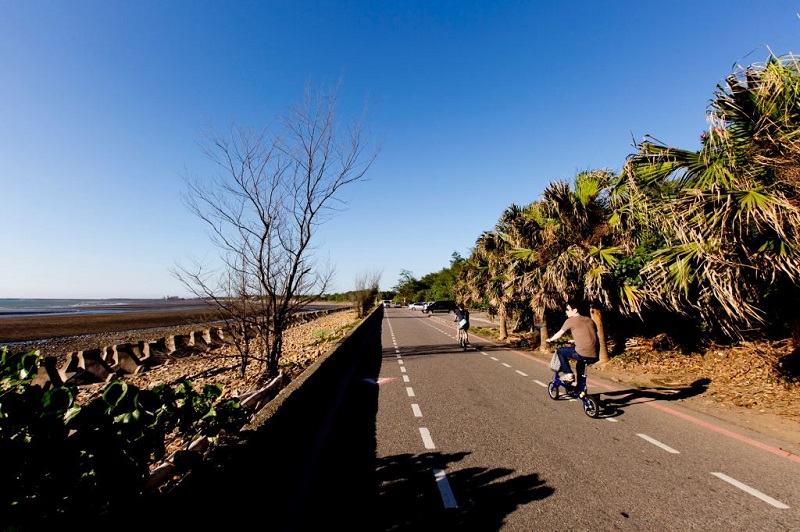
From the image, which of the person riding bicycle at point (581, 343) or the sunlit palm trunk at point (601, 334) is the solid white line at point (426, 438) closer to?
the person riding bicycle at point (581, 343)

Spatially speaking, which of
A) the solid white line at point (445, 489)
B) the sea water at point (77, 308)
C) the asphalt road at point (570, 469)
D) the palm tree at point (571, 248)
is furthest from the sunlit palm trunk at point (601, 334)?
the sea water at point (77, 308)

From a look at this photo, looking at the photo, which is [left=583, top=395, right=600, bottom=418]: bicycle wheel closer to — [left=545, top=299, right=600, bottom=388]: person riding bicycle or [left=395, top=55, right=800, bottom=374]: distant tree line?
[left=545, top=299, right=600, bottom=388]: person riding bicycle

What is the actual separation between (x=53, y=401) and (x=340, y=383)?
8358 mm

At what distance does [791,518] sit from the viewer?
3.63m

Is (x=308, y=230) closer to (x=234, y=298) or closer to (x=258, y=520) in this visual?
(x=234, y=298)

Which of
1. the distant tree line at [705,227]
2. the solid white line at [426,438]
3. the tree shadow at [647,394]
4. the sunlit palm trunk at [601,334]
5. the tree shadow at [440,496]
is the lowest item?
the tree shadow at [647,394]

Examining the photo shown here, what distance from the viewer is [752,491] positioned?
4.14 meters

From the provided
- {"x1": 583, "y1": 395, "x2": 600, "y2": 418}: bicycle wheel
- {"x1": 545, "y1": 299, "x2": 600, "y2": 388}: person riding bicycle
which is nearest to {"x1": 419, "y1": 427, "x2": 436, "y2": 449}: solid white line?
{"x1": 545, "y1": 299, "x2": 600, "y2": 388}: person riding bicycle

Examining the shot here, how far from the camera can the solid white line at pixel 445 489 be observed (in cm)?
396

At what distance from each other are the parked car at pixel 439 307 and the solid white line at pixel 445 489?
4784 cm

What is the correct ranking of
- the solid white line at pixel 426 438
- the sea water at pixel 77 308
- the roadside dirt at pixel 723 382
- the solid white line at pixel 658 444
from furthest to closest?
the sea water at pixel 77 308 → the roadside dirt at pixel 723 382 → the solid white line at pixel 426 438 → the solid white line at pixel 658 444

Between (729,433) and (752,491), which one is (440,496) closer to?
(752,491)

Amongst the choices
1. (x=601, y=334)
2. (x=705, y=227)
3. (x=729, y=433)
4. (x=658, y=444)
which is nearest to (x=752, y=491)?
(x=658, y=444)

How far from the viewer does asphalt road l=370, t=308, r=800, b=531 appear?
369 cm
